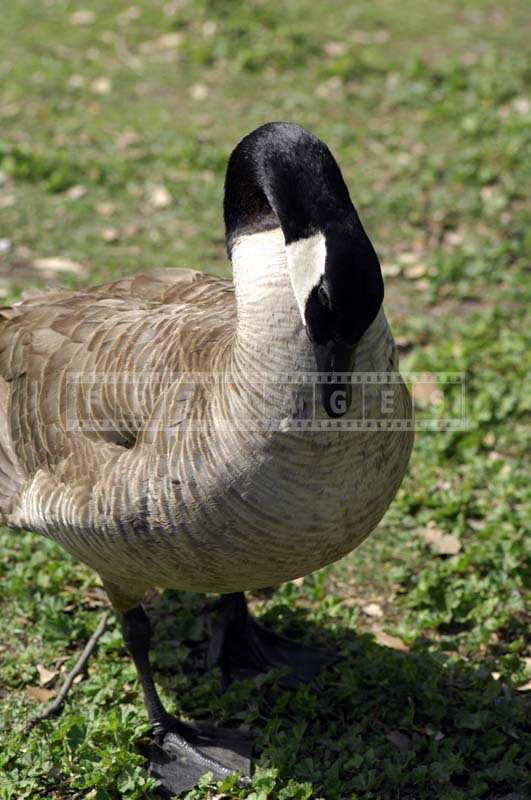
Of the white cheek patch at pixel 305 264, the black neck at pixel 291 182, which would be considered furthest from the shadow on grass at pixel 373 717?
the black neck at pixel 291 182

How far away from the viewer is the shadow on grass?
3.63 metres

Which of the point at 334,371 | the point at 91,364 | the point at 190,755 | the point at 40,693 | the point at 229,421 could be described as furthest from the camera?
the point at 40,693

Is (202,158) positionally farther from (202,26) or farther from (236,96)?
(202,26)

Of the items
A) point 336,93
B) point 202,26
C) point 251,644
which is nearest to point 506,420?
point 251,644

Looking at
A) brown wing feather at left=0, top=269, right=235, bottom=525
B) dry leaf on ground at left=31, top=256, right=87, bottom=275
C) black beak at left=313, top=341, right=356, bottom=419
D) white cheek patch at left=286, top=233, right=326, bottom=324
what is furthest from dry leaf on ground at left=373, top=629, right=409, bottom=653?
dry leaf on ground at left=31, top=256, right=87, bottom=275

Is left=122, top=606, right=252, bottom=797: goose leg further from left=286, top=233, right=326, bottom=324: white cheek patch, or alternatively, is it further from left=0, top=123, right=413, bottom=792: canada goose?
left=286, top=233, right=326, bottom=324: white cheek patch

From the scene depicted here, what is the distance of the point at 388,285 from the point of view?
22.3 feet

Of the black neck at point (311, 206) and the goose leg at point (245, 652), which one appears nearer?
the black neck at point (311, 206)

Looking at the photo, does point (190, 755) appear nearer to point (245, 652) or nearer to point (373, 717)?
point (245, 652)

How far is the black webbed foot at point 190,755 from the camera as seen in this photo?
3768mm

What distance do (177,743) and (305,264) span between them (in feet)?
6.30

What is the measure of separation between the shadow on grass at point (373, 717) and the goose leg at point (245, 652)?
0.07 m

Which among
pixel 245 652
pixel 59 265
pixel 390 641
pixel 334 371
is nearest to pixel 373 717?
pixel 390 641

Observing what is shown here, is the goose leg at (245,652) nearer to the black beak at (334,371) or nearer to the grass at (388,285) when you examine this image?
the grass at (388,285)
